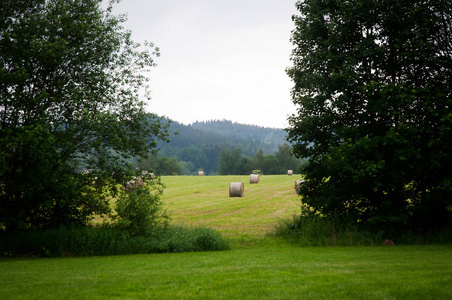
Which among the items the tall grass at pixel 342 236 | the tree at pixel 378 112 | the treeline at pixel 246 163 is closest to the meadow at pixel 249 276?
the tall grass at pixel 342 236

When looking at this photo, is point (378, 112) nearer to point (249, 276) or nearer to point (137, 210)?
point (249, 276)

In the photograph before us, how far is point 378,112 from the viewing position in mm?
14047

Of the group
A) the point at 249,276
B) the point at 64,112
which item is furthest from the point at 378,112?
the point at 64,112

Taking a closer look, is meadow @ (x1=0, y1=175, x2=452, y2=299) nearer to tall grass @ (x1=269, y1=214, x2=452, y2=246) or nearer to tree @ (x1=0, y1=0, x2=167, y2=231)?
tall grass @ (x1=269, y1=214, x2=452, y2=246)

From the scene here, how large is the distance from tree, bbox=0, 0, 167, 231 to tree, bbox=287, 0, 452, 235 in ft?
24.2

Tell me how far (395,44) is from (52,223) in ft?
53.2

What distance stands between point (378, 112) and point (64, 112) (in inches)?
506

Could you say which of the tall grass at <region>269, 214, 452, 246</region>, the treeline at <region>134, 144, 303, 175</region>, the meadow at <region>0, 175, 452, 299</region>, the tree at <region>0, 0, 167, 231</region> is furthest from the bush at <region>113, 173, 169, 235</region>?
the treeline at <region>134, 144, 303, 175</region>

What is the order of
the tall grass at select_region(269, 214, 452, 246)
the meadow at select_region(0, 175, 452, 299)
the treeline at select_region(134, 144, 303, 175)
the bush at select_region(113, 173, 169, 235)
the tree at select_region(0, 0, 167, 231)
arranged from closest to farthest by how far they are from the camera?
1. the meadow at select_region(0, 175, 452, 299)
2. the tree at select_region(0, 0, 167, 231)
3. the tall grass at select_region(269, 214, 452, 246)
4. the bush at select_region(113, 173, 169, 235)
5. the treeline at select_region(134, 144, 303, 175)

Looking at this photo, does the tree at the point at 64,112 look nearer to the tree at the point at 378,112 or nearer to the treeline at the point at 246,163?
the tree at the point at 378,112

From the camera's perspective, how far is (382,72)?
606 inches

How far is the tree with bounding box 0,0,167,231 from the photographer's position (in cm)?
1295

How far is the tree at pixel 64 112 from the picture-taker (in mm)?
12953

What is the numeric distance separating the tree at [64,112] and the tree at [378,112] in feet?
24.2
